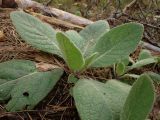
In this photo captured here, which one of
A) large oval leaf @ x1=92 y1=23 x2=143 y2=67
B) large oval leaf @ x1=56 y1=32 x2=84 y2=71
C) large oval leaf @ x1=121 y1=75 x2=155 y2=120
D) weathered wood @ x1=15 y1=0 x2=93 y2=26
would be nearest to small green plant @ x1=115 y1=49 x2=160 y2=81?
large oval leaf @ x1=92 y1=23 x2=143 y2=67

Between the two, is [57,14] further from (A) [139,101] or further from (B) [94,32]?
(A) [139,101]

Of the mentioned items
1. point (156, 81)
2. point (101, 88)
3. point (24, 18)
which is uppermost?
point (24, 18)

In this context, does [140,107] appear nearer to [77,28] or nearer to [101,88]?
[101,88]

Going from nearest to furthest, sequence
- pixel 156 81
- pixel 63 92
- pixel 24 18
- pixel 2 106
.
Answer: pixel 2 106 → pixel 63 92 → pixel 24 18 → pixel 156 81

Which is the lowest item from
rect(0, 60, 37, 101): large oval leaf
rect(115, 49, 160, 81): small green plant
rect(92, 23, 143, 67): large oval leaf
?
rect(115, 49, 160, 81): small green plant

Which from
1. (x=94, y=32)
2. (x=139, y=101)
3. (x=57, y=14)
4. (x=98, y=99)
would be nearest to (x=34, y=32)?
(x=94, y=32)

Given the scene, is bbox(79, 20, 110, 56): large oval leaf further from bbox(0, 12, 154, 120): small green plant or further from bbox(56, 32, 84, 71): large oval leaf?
bbox(56, 32, 84, 71): large oval leaf

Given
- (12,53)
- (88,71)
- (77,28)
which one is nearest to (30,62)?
(12,53)
